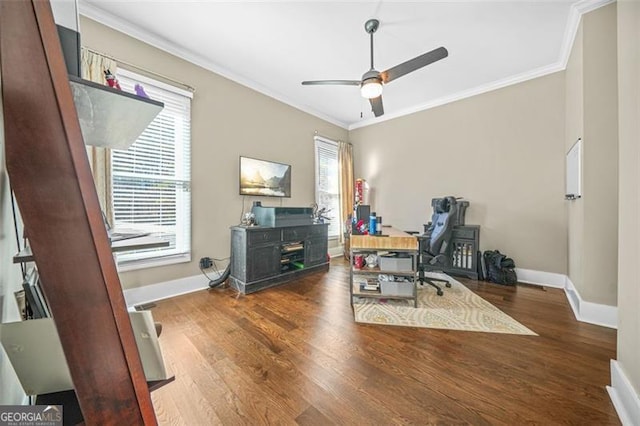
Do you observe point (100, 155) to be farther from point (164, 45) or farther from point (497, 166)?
point (497, 166)

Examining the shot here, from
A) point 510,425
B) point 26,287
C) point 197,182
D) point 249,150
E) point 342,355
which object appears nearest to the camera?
point 26,287

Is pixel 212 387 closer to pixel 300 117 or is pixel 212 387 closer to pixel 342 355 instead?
pixel 342 355

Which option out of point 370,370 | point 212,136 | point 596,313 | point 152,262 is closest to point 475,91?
point 596,313

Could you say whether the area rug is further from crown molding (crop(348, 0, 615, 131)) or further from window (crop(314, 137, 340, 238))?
crown molding (crop(348, 0, 615, 131))

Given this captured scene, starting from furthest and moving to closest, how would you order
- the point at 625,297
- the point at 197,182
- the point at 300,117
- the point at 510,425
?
the point at 300,117, the point at 197,182, the point at 625,297, the point at 510,425

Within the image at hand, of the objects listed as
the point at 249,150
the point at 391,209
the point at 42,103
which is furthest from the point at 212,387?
the point at 391,209

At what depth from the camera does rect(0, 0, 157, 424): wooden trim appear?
1.49 ft

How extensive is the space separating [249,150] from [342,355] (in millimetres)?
2903

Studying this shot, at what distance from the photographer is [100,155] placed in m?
2.20

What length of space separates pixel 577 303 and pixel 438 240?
4.37 feet

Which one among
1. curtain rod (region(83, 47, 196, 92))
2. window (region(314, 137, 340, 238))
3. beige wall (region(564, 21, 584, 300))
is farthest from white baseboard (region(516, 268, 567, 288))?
curtain rod (region(83, 47, 196, 92))

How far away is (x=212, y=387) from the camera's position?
137 cm

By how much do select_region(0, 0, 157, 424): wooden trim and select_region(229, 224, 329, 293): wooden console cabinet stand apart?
7.88 feet

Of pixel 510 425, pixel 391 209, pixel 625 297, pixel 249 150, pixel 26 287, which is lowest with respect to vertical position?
pixel 510 425
